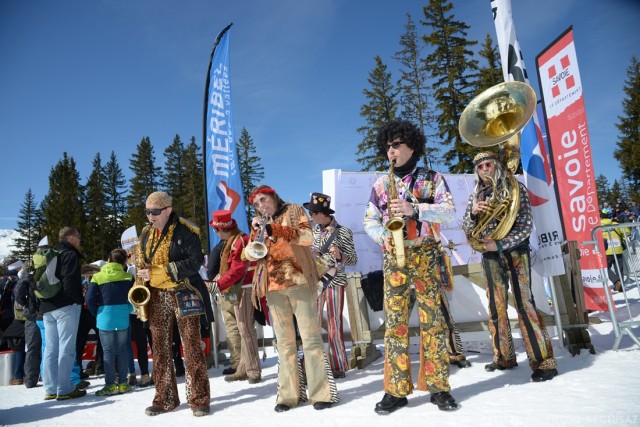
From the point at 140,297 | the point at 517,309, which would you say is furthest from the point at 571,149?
the point at 140,297

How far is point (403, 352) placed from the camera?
3.38 m

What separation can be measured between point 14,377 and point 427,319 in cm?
747

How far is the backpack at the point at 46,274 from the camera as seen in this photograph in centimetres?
517

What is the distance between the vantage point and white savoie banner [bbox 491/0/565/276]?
4691 mm

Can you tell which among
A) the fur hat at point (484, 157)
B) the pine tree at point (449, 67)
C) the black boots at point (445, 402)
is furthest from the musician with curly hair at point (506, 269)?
the pine tree at point (449, 67)

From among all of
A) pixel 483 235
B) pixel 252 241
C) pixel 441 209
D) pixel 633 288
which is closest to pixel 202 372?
pixel 252 241

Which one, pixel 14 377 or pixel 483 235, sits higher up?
pixel 483 235

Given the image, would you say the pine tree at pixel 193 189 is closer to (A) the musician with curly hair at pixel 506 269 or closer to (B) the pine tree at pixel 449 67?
(B) the pine tree at pixel 449 67

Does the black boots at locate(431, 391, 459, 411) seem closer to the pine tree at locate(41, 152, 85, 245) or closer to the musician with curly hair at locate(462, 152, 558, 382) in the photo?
the musician with curly hair at locate(462, 152, 558, 382)

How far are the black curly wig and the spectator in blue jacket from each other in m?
4.23

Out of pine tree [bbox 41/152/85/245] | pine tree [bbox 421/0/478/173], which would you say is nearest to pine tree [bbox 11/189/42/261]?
pine tree [bbox 41/152/85/245]

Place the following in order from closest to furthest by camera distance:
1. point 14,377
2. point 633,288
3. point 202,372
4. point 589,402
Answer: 1. point 589,402
2. point 202,372
3. point 14,377
4. point 633,288

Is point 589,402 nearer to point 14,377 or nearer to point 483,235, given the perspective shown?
point 483,235

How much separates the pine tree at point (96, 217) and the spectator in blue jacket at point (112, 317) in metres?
38.2
